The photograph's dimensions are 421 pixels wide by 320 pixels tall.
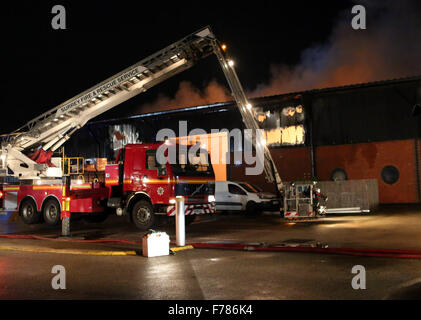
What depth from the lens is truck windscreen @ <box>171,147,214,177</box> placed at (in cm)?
1426

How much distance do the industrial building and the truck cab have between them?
Answer: 925cm

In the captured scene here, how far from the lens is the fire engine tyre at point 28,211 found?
55.7 ft

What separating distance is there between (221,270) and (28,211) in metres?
11.9

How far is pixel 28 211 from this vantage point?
17.2 metres

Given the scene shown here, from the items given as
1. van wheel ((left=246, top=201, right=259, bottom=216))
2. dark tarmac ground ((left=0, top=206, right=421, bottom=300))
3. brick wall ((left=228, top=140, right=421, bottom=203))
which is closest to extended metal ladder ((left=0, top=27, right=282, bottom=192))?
van wheel ((left=246, top=201, right=259, bottom=216))

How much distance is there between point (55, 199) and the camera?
16.5m

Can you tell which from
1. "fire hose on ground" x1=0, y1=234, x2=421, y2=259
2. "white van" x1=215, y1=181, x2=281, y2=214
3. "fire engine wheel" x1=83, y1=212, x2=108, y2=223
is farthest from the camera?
"white van" x1=215, y1=181, x2=281, y2=214

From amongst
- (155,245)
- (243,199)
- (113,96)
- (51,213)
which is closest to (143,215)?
(51,213)

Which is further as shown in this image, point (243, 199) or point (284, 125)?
point (284, 125)

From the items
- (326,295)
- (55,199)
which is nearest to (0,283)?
(326,295)

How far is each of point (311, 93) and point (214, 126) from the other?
6.54m

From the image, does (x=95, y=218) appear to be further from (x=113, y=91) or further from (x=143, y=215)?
(x=113, y=91)

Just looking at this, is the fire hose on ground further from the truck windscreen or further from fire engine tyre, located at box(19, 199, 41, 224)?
fire engine tyre, located at box(19, 199, 41, 224)

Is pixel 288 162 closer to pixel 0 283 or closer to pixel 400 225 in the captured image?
pixel 400 225
